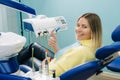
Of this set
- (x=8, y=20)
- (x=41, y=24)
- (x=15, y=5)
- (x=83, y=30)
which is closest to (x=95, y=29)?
(x=83, y=30)

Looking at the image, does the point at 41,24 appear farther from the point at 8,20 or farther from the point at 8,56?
the point at 8,20

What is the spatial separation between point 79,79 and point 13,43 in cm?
52

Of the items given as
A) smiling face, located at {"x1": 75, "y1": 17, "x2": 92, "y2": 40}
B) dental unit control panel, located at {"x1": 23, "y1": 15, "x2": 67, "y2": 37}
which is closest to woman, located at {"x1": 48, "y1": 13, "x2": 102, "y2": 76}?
smiling face, located at {"x1": 75, "y1": 17, "x2": 92, "y2": 40}

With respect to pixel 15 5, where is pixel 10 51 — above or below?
below

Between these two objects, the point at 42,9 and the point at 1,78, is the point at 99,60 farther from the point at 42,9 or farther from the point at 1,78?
the point at 42,9

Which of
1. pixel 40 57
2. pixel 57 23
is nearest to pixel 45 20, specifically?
pixel 57 23

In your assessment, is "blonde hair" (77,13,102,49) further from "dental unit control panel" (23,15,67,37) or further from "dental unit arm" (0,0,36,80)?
"dental unit arm" (0,0,36,80)

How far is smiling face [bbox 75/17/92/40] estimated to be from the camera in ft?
5.88

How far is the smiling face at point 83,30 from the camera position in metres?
1.79

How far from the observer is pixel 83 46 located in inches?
66.9

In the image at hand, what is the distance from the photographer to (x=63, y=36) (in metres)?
3.46

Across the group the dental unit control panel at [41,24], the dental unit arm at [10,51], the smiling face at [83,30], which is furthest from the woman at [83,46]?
the dental unit arm at [10,51]

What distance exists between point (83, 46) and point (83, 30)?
0.17 meters

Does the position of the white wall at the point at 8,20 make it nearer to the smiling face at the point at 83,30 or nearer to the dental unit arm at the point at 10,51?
the smiling face at the point at 83,30
